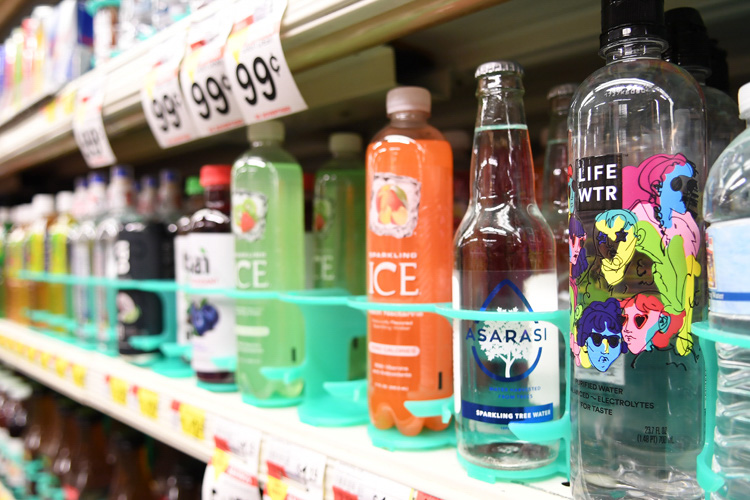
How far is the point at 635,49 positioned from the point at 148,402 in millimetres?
1044

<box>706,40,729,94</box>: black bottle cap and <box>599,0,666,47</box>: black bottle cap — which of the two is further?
<box>706,40,729,94</box>: black bottle cap

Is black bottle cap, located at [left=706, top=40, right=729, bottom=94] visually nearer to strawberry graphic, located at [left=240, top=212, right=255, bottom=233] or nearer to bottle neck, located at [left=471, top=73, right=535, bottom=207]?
bottle neck, located at [left=471, top=73, right=535, bottom=207]

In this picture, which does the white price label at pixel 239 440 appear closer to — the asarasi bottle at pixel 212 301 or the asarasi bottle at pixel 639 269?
the asarasi bottle at pixel 212 301

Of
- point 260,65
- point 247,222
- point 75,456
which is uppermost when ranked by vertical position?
point 260,65

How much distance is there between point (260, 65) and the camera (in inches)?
32.4

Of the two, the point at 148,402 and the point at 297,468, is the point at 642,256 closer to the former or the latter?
the point at 297,468

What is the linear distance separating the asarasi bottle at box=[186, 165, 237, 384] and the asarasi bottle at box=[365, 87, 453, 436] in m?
0.43

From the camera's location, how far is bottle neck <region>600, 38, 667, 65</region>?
1.69 feet

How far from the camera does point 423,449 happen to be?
728 millimetres

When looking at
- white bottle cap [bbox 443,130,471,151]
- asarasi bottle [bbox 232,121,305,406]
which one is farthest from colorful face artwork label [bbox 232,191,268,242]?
white bottle cap [bbox 443,130,471,151]

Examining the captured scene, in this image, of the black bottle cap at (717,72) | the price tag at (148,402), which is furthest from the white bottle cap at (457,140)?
the price tag at (148,402)

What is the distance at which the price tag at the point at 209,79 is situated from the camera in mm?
920

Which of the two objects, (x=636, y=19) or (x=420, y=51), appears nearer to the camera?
(x=636, y=19)

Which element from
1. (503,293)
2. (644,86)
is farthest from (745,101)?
(503,293)
